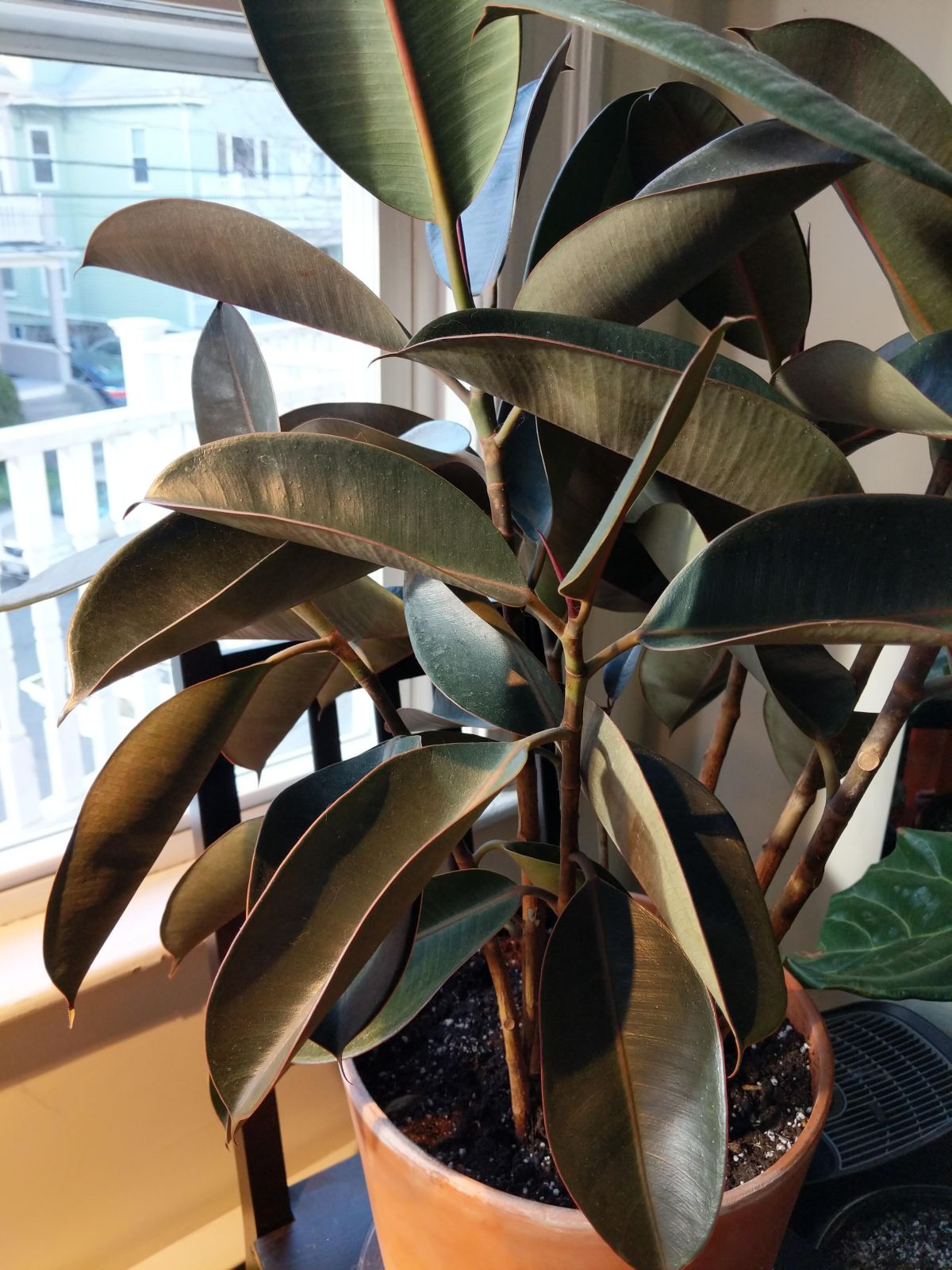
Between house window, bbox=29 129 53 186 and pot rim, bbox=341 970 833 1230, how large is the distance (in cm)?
79

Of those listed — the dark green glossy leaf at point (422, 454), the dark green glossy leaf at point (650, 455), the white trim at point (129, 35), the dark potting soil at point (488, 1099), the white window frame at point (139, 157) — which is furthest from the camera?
the white window frame at point (139, 157)

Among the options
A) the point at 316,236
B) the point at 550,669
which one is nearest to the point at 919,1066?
the point at 550,669

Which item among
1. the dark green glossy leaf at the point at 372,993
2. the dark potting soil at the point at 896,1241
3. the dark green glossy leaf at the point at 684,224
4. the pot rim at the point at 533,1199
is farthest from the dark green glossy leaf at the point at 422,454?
the dark potting soil at the point at 896,1241

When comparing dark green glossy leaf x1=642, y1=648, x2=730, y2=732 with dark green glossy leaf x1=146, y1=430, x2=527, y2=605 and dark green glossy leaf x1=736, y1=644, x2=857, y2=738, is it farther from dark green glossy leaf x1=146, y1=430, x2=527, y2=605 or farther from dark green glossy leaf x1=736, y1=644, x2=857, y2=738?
dark green glossy leaf x1=146, y1=430, x2=527, y2=605

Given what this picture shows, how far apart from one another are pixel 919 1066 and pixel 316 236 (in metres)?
1.08

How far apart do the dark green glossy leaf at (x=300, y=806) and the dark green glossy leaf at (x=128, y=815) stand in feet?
0.15

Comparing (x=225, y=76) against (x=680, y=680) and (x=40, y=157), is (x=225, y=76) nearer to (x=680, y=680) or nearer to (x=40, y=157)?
(x=40, y=157)

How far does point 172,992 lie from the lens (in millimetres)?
975

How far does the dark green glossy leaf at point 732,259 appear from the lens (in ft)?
1.72

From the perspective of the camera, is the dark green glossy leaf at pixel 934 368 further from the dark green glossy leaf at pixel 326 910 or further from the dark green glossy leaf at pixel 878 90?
the dark green glossy leaf at pixel 326 910

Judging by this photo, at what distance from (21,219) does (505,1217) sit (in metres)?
0.88

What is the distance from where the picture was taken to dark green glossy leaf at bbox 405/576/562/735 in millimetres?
489

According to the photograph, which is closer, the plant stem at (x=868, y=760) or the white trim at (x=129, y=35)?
the plant stem at (x=868, y=760)

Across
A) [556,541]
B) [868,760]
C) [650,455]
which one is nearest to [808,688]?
[868,760]
